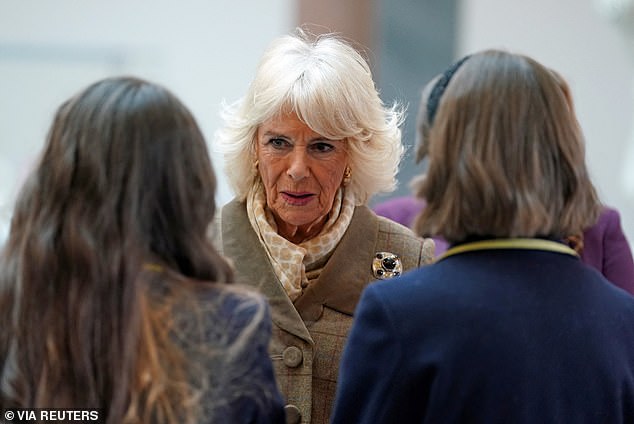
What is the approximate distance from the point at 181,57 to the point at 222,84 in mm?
305

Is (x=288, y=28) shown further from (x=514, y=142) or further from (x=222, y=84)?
(x=514, y=142)

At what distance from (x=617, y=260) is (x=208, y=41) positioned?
4.20 m

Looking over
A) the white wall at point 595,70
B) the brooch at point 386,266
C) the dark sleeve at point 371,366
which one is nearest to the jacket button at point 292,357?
the brooch at point 386,266

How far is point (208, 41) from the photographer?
7020 millimetres

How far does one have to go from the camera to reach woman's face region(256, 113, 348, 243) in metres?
3.14

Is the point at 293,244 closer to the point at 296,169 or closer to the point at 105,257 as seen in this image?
the point at 296,169

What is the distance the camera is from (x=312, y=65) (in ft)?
10.3

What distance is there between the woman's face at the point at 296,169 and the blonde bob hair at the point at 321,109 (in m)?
0.04

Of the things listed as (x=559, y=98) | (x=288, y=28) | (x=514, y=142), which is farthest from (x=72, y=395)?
(x=288, y=28)

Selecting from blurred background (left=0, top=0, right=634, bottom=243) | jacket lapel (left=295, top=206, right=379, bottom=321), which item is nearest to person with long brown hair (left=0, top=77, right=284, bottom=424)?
jacket lapel (left=295, top=206, right=379, bottom=321)

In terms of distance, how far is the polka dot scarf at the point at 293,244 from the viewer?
310 centimetres

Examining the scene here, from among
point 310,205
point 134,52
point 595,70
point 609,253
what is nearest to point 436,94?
point 310,205

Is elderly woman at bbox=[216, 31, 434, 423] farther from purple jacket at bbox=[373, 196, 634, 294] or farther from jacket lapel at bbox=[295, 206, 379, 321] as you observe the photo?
purple jacket at bbox=[373, 196, 634, 294]

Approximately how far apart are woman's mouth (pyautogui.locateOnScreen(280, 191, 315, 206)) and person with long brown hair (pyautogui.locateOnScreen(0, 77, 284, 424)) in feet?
3.20
